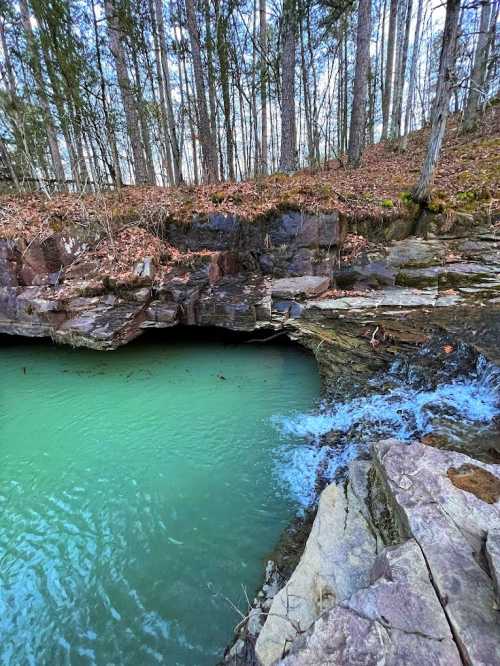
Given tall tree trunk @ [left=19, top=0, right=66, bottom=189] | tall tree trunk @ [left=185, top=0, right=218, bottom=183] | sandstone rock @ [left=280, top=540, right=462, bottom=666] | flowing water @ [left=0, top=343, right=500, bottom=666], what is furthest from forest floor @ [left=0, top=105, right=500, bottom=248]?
sandstone rock @ [left=280, top=540, right=462, bottom=666]

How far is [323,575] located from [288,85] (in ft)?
36.3

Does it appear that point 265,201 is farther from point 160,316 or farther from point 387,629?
point 387,629

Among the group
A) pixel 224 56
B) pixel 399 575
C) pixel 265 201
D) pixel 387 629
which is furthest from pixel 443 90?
pixel 224 56

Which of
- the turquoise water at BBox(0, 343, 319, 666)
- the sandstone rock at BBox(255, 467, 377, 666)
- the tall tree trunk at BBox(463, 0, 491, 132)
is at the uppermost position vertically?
the tall tree trunk at BBox(463, 0, 491, 132)

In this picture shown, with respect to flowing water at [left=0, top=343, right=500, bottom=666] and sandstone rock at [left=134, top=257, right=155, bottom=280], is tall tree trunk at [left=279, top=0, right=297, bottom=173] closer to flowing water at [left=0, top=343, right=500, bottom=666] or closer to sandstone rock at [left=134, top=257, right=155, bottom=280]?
sandstone rock at [left=134, top=257, right=155, bottom=280]

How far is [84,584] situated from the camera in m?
2.86

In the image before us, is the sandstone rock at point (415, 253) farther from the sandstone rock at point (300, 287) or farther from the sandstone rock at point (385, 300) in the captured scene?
the sandstone rock at point (300, 287)

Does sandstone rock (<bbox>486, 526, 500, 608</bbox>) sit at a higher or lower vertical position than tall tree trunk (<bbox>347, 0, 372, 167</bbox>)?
lower

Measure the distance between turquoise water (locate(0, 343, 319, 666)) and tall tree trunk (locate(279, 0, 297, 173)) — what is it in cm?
683

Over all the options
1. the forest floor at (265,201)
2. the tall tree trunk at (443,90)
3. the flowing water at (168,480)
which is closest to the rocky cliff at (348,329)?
the forest floor at (265,201)

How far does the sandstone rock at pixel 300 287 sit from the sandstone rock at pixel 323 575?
14.1 ft

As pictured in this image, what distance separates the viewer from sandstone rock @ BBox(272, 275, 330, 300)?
635 cm

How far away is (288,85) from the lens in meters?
9.16

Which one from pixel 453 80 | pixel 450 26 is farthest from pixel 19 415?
pixel 450 26
